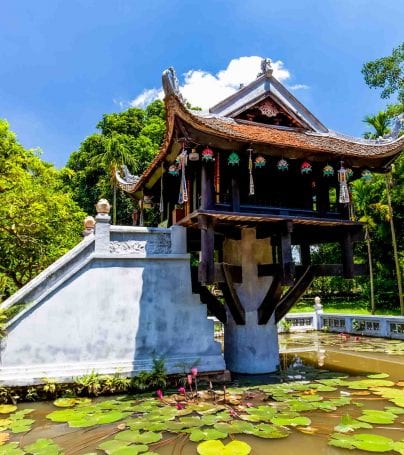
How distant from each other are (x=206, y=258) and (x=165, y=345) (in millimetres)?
1769

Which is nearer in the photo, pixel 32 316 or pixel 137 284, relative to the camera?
pixel 32 316

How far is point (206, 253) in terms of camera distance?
6980mm

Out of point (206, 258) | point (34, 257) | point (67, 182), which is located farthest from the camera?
point (67, 182)

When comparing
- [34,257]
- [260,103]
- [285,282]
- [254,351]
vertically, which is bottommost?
[254,351]

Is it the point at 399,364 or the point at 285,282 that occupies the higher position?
the point at 285,282

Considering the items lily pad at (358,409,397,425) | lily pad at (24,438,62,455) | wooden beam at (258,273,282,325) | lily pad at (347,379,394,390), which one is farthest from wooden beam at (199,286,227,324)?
lily pad at (24,438,62,455)

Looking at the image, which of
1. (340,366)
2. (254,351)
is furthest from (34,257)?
(340,366)

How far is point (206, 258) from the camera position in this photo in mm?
6973

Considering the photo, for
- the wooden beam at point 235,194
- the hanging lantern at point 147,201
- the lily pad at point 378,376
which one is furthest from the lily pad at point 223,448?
the hanging lantern at point 147,201

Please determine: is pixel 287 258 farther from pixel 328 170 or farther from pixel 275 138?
pixel 275 138

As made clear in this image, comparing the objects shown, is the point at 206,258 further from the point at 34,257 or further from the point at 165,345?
the point at 34,257

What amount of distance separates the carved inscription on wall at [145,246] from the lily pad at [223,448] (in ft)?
12.6

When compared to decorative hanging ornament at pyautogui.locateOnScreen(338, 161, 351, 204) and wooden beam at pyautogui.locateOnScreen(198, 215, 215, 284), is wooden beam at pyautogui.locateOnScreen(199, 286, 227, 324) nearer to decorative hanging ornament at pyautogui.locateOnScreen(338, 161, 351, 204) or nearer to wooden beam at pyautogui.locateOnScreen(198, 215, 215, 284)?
wooden beam at pyautogui.locateOnScreen(198, 215, 215, 284)

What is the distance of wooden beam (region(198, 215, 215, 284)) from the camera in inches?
272
